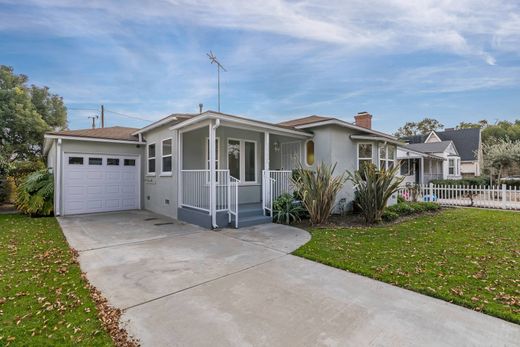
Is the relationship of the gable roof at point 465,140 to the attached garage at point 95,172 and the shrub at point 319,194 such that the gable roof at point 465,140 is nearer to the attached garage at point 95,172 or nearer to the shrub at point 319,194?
the shrub at point 319,194

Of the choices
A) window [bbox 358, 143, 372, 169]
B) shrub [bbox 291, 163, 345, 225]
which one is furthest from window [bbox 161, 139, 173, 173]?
window [bbox 358, 143, 372, 169]

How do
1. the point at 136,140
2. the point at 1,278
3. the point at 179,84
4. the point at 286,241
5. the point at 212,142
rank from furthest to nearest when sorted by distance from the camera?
the point at 179,84, the point at 136,140, the point at 212,142, the point at 286,241, the point at 1,278

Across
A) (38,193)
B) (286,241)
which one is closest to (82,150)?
(38,193)

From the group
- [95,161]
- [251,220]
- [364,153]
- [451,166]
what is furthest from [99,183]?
[451,166]

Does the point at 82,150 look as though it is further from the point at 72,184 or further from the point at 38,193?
the point at 38,193

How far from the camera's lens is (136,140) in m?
11.4

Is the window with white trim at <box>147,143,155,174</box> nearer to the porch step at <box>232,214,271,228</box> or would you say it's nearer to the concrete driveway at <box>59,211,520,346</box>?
the porch step at <box>232,214,271,228</box>

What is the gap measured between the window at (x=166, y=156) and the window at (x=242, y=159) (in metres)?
2.13

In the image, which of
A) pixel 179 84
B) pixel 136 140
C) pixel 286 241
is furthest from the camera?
pixel 179 84

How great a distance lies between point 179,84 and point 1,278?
13208mm

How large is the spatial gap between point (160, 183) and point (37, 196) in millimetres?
4189

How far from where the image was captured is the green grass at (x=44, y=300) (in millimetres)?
2510

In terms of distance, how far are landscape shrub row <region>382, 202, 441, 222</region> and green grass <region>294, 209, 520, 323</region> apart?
57 centimetres

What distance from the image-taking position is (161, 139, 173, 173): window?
382 inches
